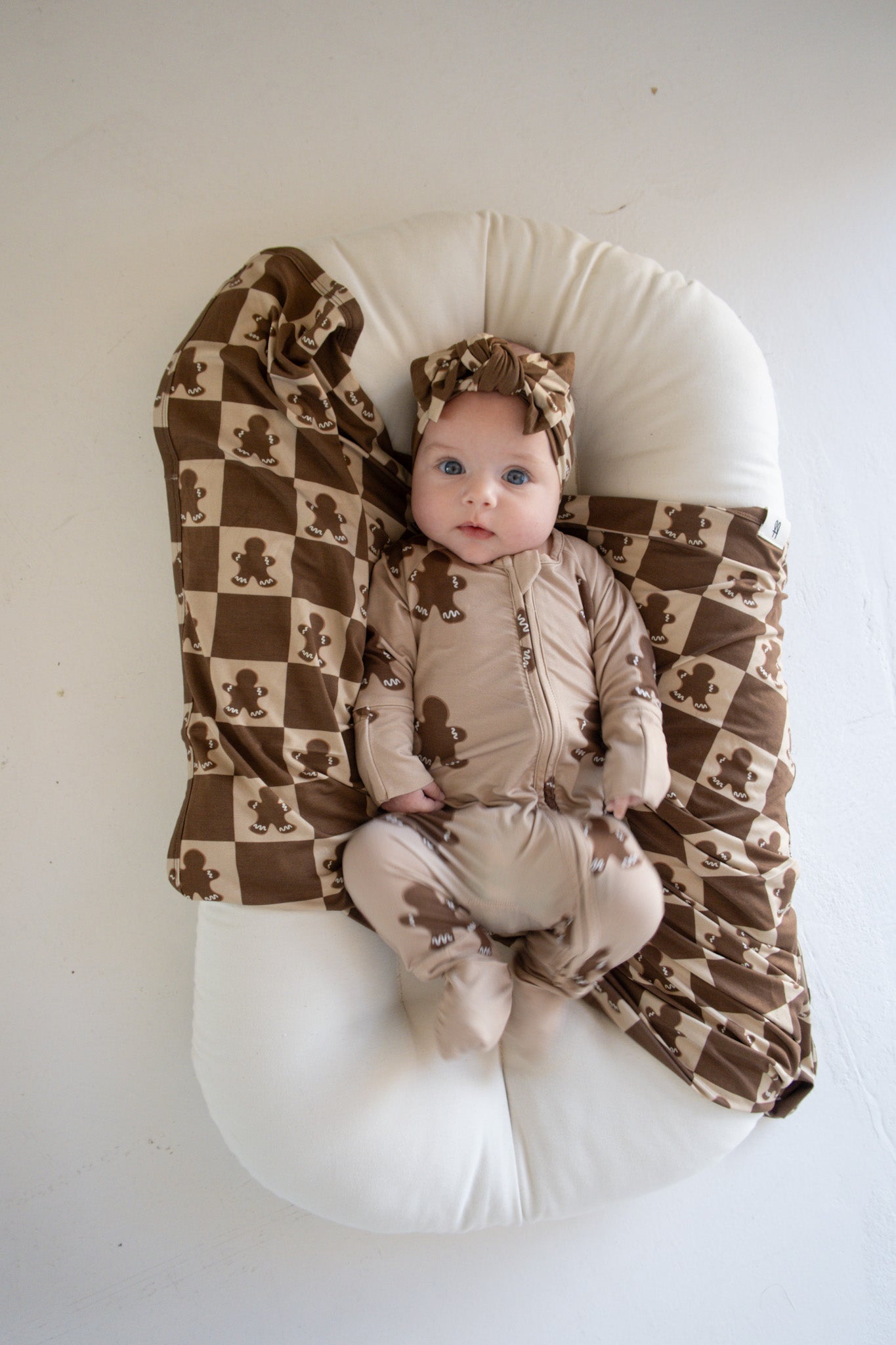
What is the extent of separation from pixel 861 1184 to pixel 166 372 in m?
1.65

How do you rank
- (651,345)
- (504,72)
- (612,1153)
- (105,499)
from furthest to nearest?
(504,72) < (105,499) < (651,345) < (612,1153)

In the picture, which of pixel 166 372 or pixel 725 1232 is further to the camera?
pixel 725 1232

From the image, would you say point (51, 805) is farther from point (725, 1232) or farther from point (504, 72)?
point (504, 72)

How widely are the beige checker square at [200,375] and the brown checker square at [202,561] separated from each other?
7.4 inches

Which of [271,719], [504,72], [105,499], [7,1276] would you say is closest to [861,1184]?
[271,719]

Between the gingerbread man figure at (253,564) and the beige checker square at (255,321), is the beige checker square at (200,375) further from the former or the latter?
the gingerbread man figure at (253,564)

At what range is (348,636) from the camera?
4.05 feet

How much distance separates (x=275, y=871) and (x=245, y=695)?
0.80ft

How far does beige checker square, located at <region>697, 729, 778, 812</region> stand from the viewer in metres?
1.25

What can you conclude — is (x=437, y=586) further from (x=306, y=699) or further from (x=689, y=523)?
(x=689, y=523)

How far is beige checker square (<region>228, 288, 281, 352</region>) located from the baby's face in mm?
264

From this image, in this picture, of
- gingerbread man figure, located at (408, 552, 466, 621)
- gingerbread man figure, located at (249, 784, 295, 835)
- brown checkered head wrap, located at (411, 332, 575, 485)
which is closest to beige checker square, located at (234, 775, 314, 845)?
gingerbread man figure, located at (249, 784, 295, 835)

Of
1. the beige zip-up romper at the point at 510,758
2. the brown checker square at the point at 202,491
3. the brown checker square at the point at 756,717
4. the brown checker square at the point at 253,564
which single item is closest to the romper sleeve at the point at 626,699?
the beige zip-up romper at the point at 510,758

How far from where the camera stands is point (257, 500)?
1.21 m
